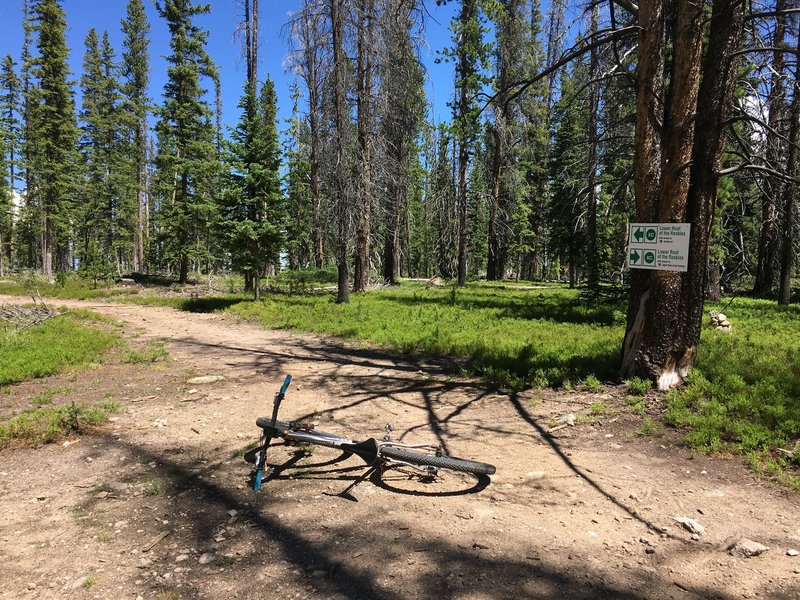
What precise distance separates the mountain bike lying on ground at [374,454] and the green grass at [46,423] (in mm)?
2330

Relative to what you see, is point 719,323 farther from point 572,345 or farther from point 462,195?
point 462,195

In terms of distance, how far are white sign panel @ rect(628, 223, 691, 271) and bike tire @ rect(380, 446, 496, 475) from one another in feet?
12.1

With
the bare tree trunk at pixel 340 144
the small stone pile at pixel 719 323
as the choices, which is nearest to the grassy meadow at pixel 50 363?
the bare tree trunk at pixel 340 144

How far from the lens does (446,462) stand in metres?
3.71

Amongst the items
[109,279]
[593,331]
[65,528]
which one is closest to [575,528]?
[65,528]

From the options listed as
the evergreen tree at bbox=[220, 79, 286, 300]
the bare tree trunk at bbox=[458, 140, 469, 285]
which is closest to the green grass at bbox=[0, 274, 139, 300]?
the evergreen tree at bbox=[220, 79, 286, 300]

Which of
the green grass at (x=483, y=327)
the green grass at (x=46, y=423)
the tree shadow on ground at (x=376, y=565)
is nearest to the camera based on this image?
the tree shadow on ground at (x=376, y=565)

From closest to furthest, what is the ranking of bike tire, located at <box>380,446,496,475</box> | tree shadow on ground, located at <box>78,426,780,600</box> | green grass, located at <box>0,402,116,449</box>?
tree shadow on ground, located at <box>78,426,780,600</box> < bike tire, located at <box>380,446,496,475</box> < green grass, located at <box>0,402,116,449</box>

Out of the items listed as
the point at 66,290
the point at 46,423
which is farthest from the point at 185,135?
the point at 46,423

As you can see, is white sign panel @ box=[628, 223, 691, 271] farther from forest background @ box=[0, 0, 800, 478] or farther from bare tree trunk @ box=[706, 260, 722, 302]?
bare tree trunk @ box=[706, 260, 722, 302]

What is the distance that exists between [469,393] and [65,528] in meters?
4.87

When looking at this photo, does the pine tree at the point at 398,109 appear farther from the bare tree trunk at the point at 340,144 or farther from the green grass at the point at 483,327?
the green grass at the point at 483,327

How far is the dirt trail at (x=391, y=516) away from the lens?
8.78 ft

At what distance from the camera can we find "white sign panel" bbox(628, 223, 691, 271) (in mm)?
5578
